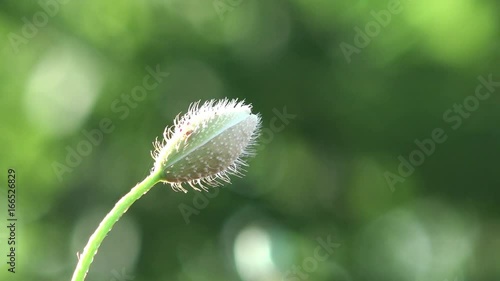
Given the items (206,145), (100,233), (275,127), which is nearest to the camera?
(100,233)

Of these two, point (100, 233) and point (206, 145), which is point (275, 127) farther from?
point (100, 233)

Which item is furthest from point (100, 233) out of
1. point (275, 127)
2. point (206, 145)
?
point (275, 127)

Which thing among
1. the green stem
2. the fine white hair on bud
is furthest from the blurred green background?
the green stem

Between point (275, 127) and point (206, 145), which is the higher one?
point (275, 127)

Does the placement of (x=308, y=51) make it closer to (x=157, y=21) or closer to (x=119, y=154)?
(x=157, y=21)

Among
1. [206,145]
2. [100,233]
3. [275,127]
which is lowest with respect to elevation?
[100,233]

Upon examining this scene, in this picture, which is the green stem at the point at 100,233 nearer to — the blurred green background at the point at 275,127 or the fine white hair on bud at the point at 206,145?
the fine white hair on bud at the point at 206,145

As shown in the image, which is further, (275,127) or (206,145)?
(275,127)
